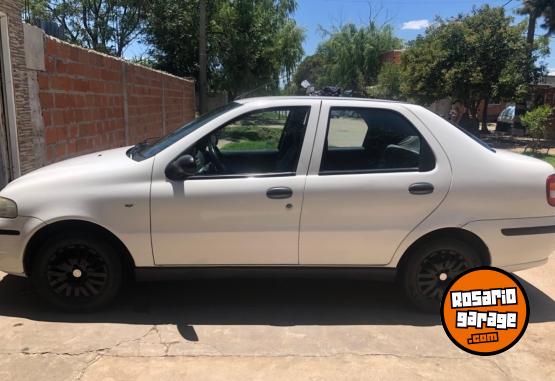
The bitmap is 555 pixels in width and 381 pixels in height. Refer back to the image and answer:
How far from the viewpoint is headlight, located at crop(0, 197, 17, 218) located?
3.88 meters

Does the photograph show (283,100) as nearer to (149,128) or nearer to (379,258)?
(379,258)

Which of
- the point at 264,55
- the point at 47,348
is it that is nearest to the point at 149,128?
the point at 47,348

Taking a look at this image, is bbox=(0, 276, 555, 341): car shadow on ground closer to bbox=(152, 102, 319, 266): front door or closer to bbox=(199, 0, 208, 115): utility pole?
bbox=(152, 102, 319, 266): front door

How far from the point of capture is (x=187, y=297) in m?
4.55

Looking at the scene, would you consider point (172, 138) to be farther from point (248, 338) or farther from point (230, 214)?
point (248, 338)

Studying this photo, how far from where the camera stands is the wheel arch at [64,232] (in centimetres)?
390

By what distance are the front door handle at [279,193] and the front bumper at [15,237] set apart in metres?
1.68

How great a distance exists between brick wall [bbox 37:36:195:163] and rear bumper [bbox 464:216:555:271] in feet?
17.7

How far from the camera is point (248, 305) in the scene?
4398 millimetres

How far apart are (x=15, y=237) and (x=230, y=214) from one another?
1586mm

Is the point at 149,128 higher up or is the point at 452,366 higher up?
the point at 149,128

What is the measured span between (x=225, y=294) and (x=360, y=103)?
2.00 metres

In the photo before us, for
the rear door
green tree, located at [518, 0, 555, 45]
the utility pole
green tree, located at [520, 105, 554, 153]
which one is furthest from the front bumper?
green tree, located at [518, 0, 555, 45]

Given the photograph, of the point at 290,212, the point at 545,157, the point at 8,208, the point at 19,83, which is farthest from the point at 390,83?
the point at 8,208
